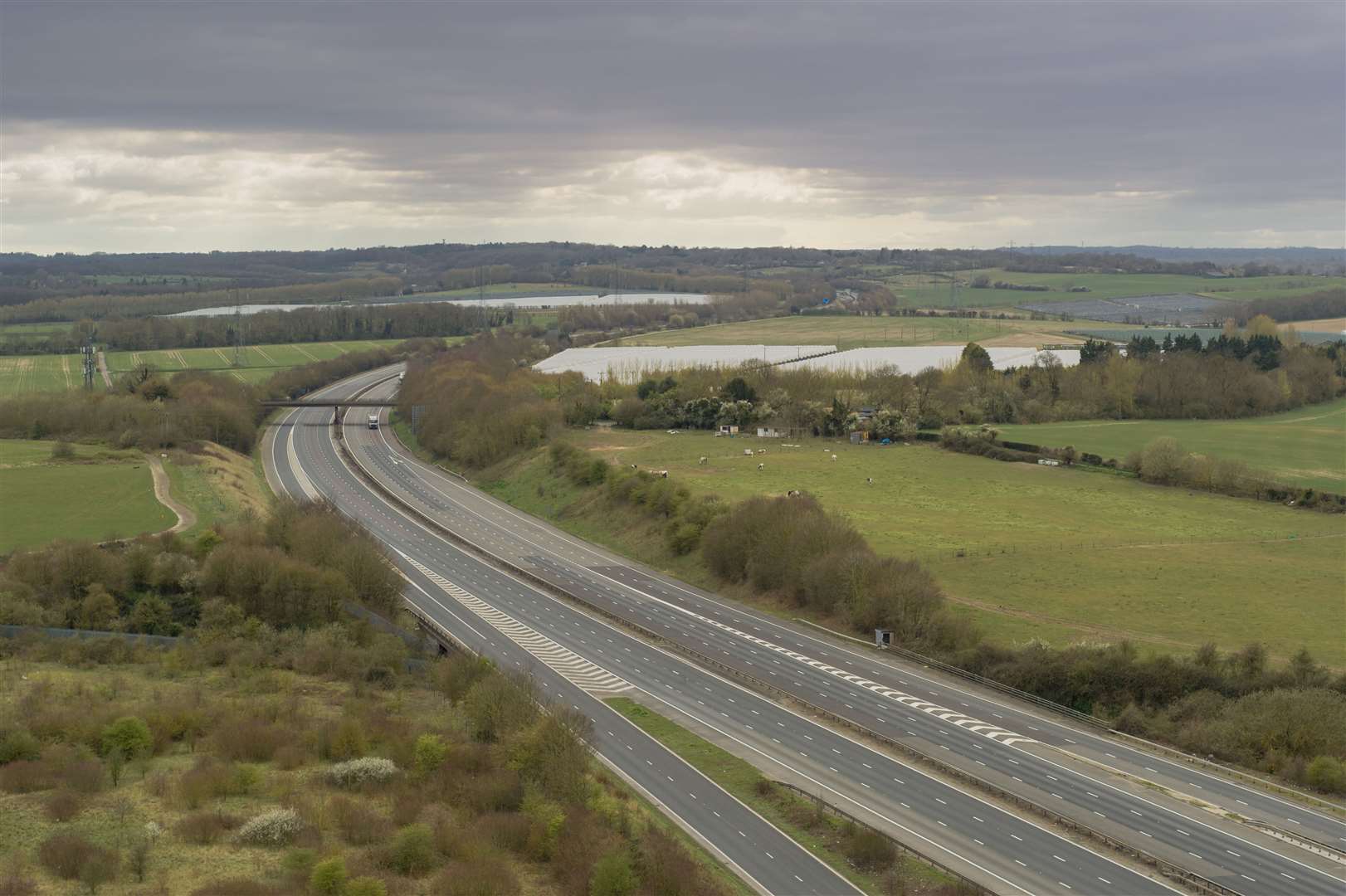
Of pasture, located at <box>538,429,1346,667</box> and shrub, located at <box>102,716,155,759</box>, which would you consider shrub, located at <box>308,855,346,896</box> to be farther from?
pasture, located at <box>538,429,1346,667</box>

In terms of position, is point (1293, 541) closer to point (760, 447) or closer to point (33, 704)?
→ point (760, 447)

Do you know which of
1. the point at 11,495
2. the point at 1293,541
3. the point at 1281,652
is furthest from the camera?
the point at 11,495

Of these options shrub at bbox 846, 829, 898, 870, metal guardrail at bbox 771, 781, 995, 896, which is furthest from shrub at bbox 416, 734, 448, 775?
shrub at bbox 846, 829, 898, 870

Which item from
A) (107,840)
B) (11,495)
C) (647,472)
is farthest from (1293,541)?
(11,495)

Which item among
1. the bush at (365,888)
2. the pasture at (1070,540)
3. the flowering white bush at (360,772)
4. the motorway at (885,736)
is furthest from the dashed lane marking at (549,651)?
the bush at (365,888)

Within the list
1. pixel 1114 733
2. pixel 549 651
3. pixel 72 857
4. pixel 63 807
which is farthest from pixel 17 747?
pixel 1114 733

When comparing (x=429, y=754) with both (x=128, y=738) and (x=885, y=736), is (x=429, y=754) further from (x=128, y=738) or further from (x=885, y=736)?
(x=885, y=736)
